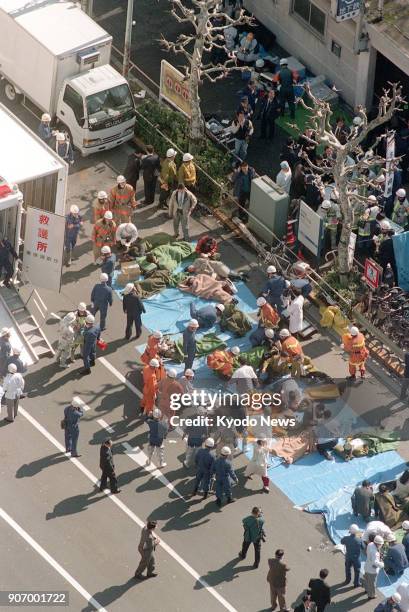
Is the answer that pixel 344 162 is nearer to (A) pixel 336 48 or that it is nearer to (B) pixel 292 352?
(B) pixel 292 352

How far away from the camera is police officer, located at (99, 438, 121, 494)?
40.5m

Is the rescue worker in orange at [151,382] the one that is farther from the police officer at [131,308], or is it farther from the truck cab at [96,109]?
the truck cab at [96,109]

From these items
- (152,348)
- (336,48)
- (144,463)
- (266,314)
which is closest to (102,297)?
(152,348)

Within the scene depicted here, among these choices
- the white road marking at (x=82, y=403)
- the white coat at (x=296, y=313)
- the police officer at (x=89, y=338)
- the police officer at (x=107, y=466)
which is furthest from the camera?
the white coat at (x=296, y=313)

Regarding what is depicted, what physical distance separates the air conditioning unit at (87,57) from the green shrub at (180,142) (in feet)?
6.44

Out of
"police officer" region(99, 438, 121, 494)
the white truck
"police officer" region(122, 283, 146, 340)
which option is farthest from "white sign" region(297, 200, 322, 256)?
"police officer" region(99, 438, 121, 494)

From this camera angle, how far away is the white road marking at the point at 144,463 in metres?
41.7

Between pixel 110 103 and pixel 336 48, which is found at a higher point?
pixel 336 48

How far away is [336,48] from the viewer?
2069 inches

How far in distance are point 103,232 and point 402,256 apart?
7546 mm

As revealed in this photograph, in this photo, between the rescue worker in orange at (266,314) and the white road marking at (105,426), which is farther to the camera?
Answer: the rescue worker in orange at (266,314)

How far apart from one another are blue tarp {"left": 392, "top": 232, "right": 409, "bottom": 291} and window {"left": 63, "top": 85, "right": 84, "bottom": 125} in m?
9.29

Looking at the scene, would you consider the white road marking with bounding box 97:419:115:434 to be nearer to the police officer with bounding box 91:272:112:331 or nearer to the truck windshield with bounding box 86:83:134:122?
the police officer with bounding box 91:272:112:331
